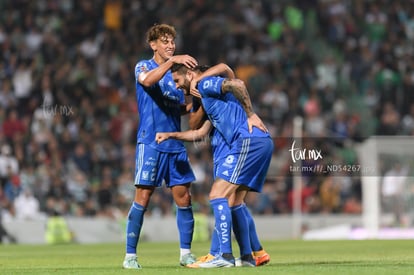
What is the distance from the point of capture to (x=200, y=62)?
25953mm

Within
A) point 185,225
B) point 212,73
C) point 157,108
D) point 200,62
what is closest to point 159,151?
point 157,108

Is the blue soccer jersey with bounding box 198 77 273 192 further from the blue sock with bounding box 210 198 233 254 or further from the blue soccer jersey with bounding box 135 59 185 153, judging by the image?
the blue soccer jersey with bounding box 135 59 185 153

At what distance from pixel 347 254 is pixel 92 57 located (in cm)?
1304

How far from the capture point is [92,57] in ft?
83.5

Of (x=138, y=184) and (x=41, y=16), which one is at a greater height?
(x=41, y=16)

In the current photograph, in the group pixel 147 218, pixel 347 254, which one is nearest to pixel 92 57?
pixel 147 218

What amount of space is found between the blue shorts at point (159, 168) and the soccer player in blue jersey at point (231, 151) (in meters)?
0.65

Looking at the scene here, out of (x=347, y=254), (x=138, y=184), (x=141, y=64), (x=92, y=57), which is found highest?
(x=92, y=57)

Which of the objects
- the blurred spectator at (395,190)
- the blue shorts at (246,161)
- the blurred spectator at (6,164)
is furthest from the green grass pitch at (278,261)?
the blurred spectator at (6,164)

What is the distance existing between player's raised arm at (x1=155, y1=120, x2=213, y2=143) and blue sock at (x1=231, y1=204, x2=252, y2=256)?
806mm

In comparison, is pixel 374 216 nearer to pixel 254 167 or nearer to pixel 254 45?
pixel 254 45

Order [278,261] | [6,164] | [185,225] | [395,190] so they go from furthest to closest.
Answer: [6,164], [395,190], [278,261], [185,225]

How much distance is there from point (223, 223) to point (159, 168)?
1079 millimetres

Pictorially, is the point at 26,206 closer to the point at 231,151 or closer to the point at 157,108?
the point at 157,108
